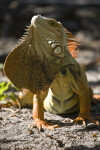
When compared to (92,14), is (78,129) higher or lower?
lower

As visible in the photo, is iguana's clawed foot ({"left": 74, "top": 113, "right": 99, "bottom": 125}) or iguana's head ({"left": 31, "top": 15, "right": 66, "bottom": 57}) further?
iguana's clawed foot ({"left": 74, "top": 113, "right": 99, "bottom": 125})

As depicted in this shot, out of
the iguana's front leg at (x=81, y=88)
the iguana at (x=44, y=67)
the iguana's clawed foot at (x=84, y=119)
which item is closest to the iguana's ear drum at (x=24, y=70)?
the iguana at (x=44, y=67)

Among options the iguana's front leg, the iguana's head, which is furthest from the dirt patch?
the iguana's head

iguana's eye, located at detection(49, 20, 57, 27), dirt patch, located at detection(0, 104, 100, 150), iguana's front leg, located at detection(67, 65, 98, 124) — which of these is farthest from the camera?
iguana's front leg, located at detection(67, 65, 98, 124)

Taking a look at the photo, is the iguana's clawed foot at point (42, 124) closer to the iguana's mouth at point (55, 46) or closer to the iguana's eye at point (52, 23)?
the iguana's mouth at point (55, 46)

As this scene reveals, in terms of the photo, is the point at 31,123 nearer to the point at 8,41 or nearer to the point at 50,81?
the point at 50,81

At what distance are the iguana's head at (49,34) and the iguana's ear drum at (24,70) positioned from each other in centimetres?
24

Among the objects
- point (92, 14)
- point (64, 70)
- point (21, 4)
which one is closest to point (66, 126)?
point (64, 70)

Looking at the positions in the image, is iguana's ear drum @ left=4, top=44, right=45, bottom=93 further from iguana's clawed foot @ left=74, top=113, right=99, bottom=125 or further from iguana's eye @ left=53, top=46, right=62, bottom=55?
iguana's clawed foot @ left=74, top=113, right=99, bottom=125

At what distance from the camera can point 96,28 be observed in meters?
11.6

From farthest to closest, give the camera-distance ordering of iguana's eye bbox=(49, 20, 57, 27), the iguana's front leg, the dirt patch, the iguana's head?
the iguana's front leg → iguana's eye bbox=(49, 20, 57, 27) → the iguana's head → the dirt patch

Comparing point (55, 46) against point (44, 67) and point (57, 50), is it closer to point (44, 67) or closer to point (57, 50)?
point (57, 50)

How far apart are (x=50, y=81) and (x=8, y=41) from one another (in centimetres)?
881

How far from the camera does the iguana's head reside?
103 inches
